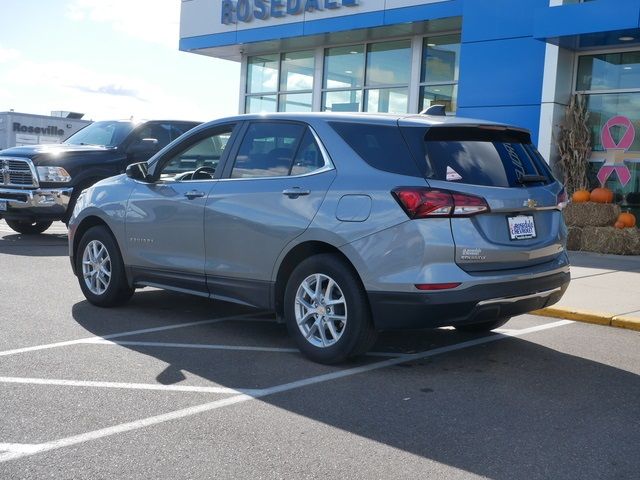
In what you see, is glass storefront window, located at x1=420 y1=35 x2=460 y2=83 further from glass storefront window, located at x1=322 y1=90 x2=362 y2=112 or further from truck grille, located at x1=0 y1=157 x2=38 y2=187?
truck grille, located at x1=0 y1=157 x2=38 y2=187

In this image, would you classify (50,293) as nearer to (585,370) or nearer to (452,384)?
(452,384)

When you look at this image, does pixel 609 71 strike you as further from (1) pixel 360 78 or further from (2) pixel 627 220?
(1) pixel 360 78

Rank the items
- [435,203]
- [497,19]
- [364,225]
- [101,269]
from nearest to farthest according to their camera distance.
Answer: [435,203], [364,225], [101,269], [497,19]

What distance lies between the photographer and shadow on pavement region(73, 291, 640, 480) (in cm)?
402

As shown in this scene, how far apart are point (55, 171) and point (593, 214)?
28.8 feet

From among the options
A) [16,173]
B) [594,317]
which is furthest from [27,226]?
[594,317]

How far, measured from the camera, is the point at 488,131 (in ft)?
18.8

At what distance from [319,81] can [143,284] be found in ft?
47.1

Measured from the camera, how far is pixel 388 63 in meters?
19.1

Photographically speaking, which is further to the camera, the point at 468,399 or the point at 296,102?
the point at 296,102

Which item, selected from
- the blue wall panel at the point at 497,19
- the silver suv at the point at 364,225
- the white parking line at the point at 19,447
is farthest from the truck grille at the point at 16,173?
the white parking line at the point at 19,447

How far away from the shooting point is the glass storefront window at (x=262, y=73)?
22172 millimetres

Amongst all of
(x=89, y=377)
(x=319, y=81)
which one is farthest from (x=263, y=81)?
(x=89, y=377)

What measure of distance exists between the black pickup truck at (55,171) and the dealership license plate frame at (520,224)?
8315mm
